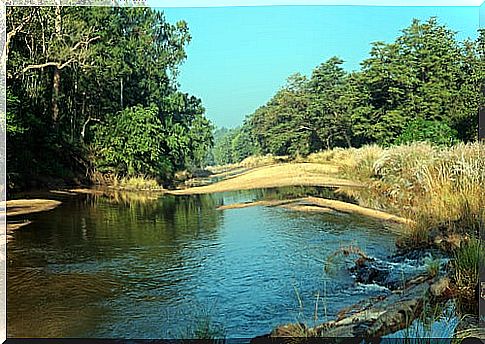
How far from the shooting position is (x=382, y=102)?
4.42 metres

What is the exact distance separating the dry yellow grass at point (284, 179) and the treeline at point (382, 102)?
123mm

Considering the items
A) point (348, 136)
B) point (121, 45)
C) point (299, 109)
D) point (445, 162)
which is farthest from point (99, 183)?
point (445, 162)

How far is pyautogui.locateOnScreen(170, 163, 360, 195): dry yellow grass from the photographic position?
440 centimetres

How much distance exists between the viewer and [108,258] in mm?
4098

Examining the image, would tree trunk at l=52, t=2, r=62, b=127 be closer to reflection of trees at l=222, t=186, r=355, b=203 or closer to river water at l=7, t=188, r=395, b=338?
river water at l=7, t=188, r=395, b=338

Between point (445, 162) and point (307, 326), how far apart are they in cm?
147

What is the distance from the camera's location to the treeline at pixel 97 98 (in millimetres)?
4305

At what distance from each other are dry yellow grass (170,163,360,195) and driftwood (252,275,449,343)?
2.83ft

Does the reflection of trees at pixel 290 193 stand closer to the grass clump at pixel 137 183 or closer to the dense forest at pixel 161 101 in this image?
the dense forest at pixel 161 101

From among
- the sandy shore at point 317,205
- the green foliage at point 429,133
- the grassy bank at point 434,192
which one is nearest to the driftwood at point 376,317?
the grassy bank at point 434,192

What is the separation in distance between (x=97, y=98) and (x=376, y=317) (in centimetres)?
241

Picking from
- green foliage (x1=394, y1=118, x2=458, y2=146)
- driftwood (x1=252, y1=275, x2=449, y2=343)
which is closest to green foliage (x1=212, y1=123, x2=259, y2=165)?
green foliage (x1=394, y1=118, x2=458, y2=146)

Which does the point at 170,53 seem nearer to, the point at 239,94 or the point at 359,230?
the point at 239,94

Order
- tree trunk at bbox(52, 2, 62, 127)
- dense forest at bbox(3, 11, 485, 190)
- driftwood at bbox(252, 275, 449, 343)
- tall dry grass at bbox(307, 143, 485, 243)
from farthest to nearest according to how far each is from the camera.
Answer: tree trunk at bbox(52, 2, 62, 127), dense forest at bbox(3, 11, 485, 190), tall dry grass at bbox(307, 143, 485, 243), driftwood at bbox(252, 275, 449, 343)
